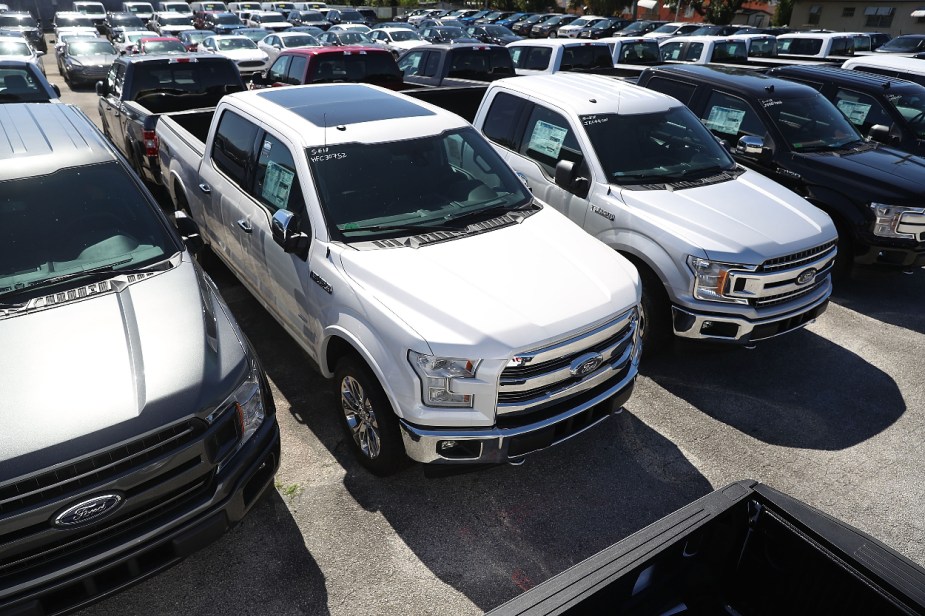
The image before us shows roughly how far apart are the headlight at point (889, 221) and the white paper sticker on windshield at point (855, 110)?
2713mm

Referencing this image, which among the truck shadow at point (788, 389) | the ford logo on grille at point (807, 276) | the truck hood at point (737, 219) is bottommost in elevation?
the truck shadow at point (788, 389)

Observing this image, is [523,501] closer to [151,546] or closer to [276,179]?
[151,546]

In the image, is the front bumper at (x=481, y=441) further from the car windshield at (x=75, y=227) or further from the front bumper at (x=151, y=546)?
the car windshield at (x=75, y=227)

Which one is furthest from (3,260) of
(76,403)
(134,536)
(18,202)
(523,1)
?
(523,1)

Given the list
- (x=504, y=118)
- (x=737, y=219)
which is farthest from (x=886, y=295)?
(x=504, y=118)

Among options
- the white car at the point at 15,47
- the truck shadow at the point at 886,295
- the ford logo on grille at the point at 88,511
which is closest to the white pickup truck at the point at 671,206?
the truck shadow at the point at 886,295

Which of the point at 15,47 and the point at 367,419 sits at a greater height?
the point at 15,47

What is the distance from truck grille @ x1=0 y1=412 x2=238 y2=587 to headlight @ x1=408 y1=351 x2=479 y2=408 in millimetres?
945

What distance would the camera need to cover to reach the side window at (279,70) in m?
11.1

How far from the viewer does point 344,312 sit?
3.73 m

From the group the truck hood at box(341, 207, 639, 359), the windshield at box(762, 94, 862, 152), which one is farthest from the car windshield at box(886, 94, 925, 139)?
the truck hood at box(341, 207, 639, 359)

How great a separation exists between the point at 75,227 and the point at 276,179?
1.33 metres

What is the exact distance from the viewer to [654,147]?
5832mm

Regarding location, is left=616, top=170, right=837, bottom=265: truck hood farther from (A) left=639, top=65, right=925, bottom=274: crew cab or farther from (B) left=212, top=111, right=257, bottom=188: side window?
(B) left=212, top=111, right=257, bottom=188: side window
